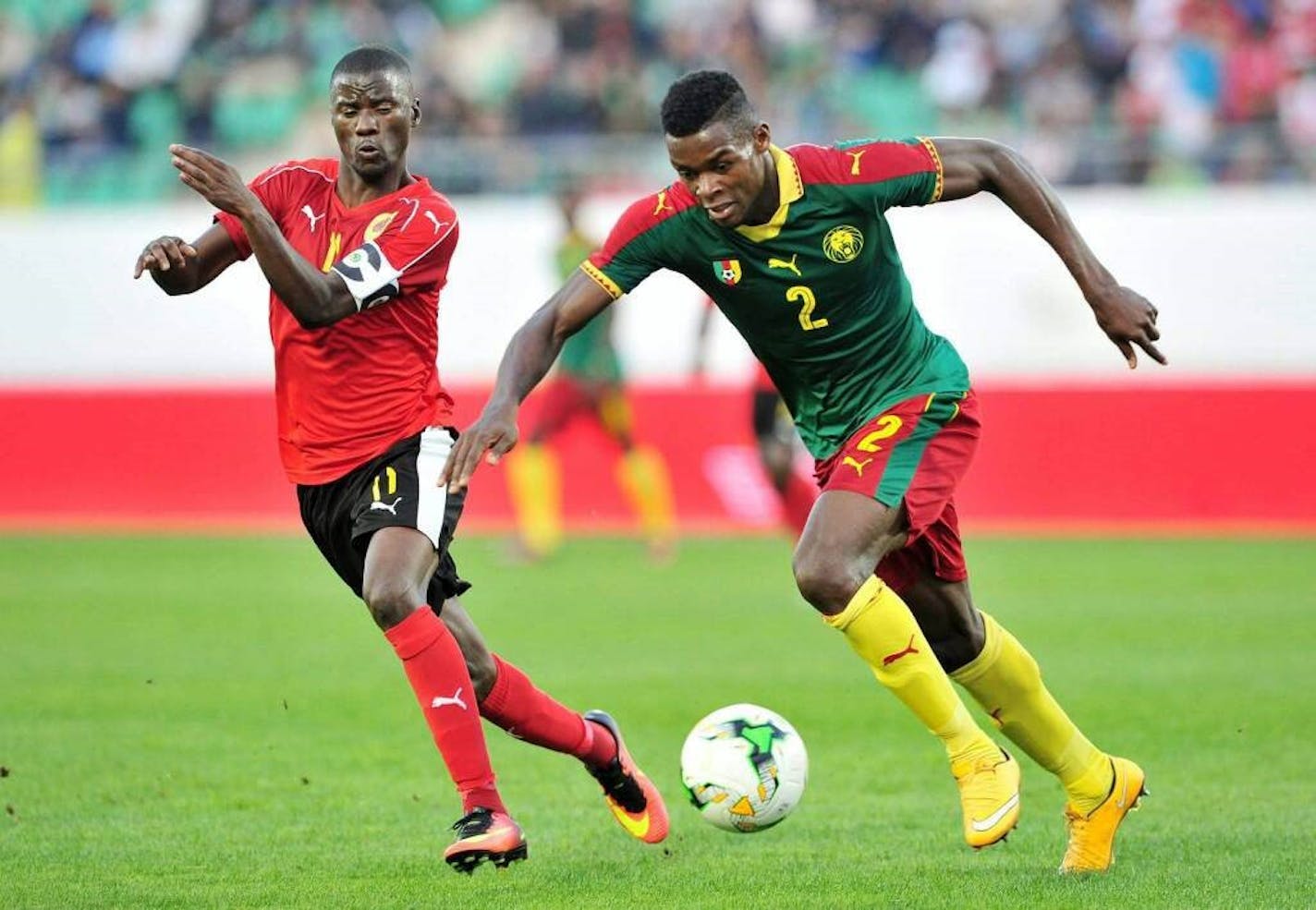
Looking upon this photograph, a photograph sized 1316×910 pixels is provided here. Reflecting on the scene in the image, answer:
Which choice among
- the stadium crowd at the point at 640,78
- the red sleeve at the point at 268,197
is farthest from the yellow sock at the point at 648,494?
the red sleeve at the point at 268,197

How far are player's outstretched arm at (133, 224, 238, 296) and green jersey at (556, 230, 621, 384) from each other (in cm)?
909

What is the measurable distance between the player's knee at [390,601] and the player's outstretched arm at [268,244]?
780 mm

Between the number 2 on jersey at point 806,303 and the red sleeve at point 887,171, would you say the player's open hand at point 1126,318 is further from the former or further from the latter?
the number 2 on jersey at point 806,303

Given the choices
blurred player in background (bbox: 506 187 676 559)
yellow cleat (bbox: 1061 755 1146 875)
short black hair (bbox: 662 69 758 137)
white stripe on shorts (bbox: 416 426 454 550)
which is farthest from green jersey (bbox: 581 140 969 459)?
blurred player in background (bbox: 506 187 676 559)

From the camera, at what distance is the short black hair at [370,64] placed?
19.9 ft

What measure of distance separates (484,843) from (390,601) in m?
0.74

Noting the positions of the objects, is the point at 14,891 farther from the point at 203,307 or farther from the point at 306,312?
the point at 203,307

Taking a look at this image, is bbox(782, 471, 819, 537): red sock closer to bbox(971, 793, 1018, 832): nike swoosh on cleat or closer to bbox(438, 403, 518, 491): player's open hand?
bbox(971, 793, 1018, 832): nike swoosh on cleat

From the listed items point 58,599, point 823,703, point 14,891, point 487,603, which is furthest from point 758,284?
point 58,599

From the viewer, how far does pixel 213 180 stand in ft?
18.0

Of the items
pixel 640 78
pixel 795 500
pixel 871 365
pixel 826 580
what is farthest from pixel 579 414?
pixel 826 580

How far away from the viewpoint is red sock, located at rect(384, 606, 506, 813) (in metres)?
5.64

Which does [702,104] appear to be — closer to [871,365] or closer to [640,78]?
[871,365]

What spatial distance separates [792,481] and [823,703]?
4.51m
